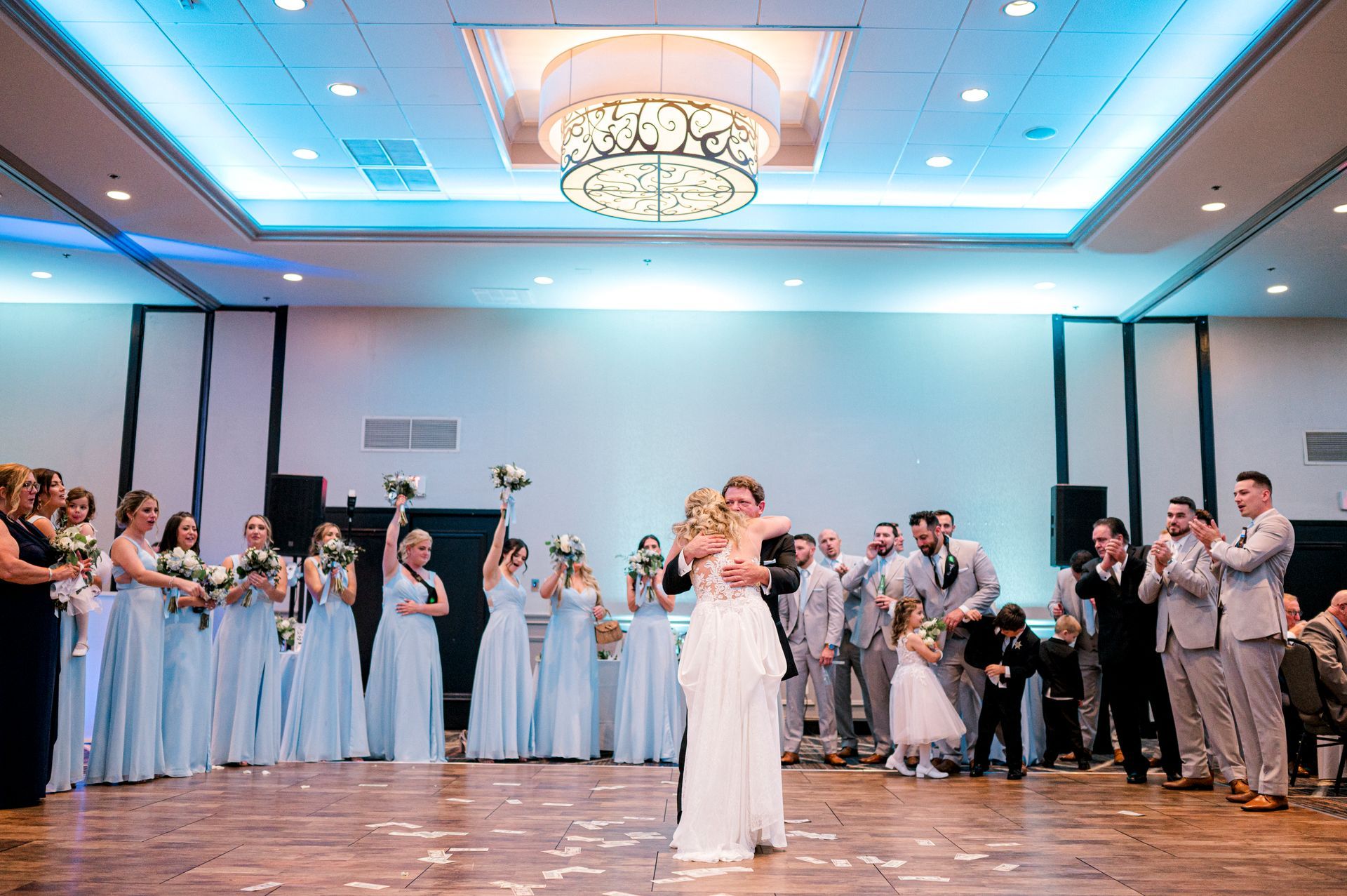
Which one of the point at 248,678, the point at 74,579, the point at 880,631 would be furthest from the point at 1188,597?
the point at 74,579

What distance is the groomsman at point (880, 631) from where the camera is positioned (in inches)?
305

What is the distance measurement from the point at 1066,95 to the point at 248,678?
6906mm

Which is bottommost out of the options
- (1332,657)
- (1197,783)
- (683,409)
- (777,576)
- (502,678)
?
(1197,783)

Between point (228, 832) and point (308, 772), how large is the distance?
215 centimetres

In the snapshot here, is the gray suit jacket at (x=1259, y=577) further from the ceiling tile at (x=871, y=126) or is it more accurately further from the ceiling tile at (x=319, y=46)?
the ceiling tile at (x=319, y=46)

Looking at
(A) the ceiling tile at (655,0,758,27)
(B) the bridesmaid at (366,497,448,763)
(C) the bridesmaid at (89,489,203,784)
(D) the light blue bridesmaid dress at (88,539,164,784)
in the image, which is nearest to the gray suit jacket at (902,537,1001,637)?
(B) the bridesmaid at (366,497,448,763)

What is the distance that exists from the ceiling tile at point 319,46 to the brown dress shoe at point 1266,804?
6.81 m

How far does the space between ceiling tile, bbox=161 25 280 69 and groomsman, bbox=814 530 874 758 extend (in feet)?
18.2

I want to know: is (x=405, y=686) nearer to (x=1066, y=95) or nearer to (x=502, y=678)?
(x=502, y=678)

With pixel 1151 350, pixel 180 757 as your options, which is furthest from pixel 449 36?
pixel 1151 350

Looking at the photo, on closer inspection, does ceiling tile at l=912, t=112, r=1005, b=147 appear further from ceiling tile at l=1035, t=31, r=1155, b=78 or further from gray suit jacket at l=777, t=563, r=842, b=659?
gray suit jacket at l=777, t=563, r=842, b=659

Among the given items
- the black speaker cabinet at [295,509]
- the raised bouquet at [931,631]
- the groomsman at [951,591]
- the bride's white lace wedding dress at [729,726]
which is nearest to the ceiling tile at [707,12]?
the bride's white lace wedding dress at [729,726]

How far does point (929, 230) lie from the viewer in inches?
358

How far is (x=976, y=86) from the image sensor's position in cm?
691
